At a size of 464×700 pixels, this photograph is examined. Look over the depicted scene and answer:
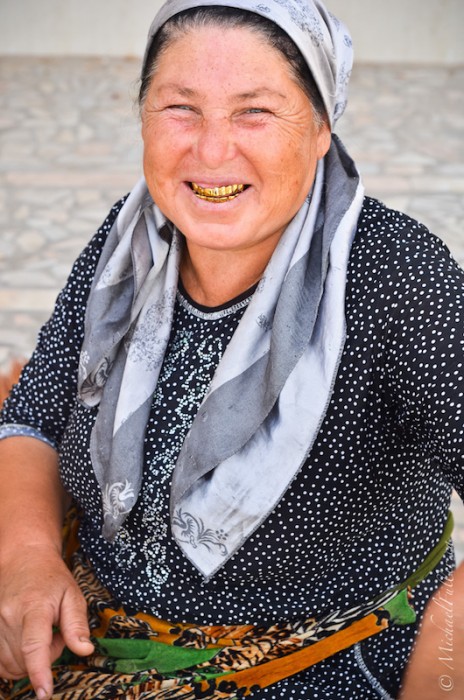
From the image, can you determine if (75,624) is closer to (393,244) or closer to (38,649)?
(38,649)

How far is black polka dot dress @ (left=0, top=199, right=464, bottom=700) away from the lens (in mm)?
1438

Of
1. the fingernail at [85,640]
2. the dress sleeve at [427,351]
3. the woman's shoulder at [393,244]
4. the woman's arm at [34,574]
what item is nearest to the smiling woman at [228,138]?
the woman's shoulder at [393,244]

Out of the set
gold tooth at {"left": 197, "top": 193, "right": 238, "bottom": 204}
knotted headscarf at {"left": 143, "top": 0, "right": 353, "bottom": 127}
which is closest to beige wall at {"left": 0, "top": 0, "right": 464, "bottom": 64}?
knotted headscarf at {"left": 143, "top": 0, "right": 353, "bottom": 127}

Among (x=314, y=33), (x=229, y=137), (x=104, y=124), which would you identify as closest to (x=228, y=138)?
(x=229, y=137)

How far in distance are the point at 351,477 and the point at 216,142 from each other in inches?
22.2

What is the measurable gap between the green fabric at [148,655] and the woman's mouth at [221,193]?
74cm

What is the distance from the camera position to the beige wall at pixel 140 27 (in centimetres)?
763

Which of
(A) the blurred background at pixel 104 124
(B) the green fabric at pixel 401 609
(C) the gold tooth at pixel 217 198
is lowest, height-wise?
(A) the blurred background at pixel 104 124

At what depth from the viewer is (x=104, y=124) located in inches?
253

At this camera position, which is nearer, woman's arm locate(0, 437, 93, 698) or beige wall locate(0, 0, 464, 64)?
woman's arm locate(0, 437, 93, 698)

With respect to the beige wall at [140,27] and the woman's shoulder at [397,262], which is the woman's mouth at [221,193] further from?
the beige wall at [140,27]

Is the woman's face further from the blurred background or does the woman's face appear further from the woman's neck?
the blurred background

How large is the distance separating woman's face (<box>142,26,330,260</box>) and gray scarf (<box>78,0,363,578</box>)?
6cm

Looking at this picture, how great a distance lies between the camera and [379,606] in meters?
1.67
